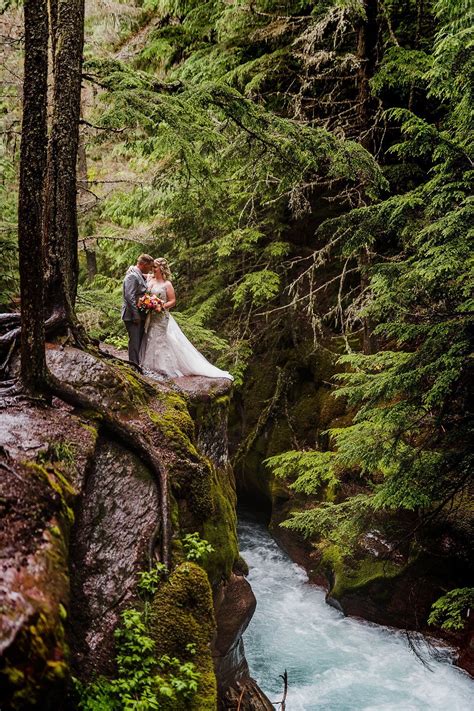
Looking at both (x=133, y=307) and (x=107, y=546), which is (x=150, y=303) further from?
(x=107, y=546)

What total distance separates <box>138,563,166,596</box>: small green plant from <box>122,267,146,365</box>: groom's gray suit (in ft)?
11.8

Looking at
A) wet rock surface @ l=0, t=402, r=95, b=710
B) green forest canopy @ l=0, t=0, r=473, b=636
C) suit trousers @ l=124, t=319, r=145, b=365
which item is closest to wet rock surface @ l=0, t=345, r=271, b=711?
wet rock surface @ l=0, t=402, r=95, b=710

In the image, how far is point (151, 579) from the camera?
4.71 m

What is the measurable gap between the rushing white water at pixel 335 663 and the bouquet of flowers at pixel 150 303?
603 cm

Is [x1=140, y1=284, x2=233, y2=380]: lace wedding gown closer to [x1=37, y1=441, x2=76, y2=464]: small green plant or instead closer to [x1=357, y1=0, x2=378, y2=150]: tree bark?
[x1=37, y1=441, x2=76, y2=464]: small green plant

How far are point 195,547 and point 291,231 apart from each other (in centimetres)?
1057

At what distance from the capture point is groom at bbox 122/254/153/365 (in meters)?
8.01

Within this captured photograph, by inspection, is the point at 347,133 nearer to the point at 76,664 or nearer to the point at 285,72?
the point at 285,72

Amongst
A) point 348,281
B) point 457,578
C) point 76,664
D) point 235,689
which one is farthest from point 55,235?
point 348,281

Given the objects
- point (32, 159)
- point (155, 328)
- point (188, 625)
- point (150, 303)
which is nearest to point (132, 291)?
point (150, 303)

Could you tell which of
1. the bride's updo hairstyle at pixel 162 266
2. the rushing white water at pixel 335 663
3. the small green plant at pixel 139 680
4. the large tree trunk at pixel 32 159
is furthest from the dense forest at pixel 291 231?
the bride's updo hairstyle at pixel 162 266

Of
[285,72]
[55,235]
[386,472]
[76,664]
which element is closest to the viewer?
[76,664]

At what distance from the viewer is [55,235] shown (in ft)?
20.1

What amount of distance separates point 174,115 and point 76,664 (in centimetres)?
573
